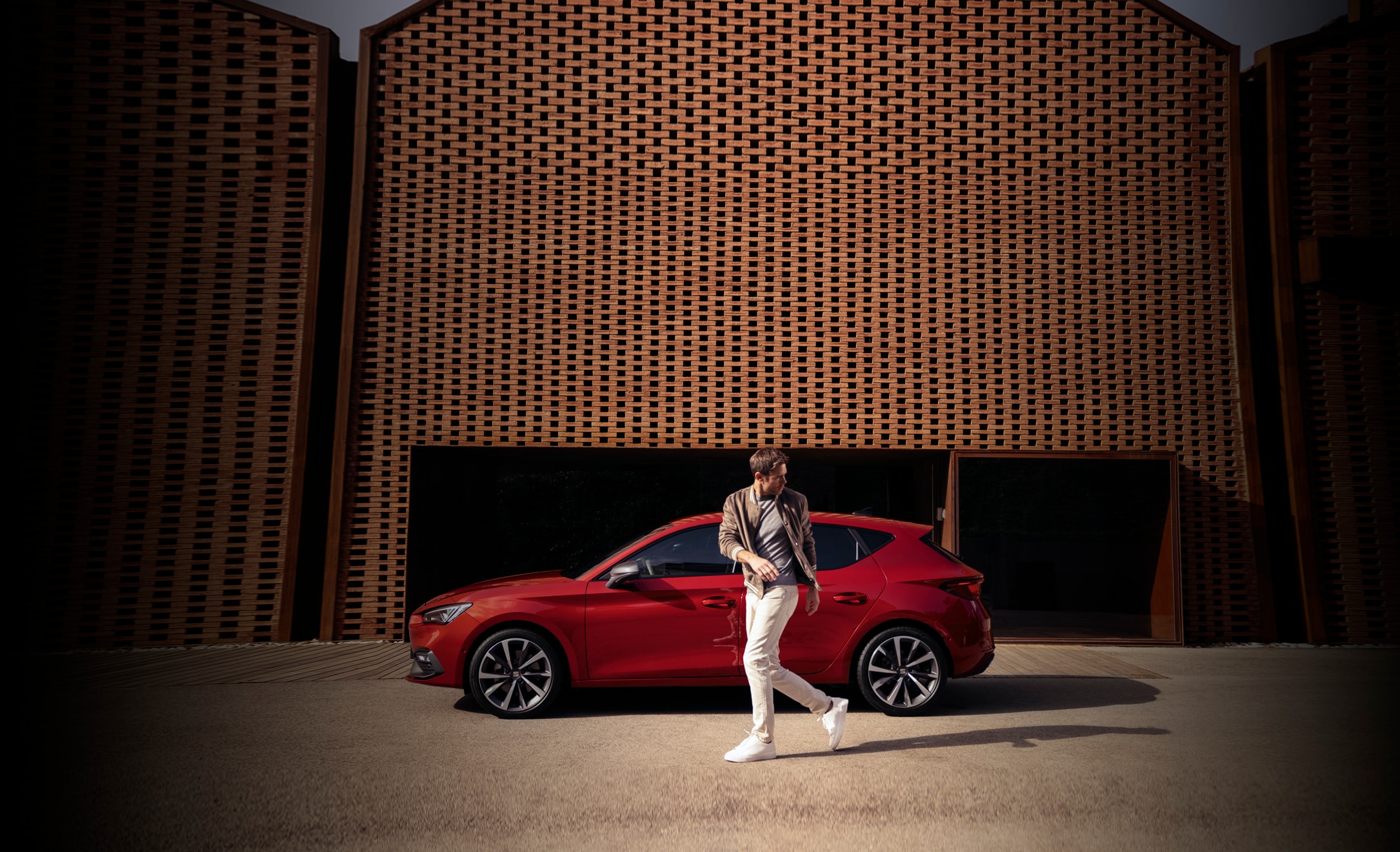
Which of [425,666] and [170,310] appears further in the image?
[170,310]

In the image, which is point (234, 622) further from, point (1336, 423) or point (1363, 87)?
point (1363, 87)

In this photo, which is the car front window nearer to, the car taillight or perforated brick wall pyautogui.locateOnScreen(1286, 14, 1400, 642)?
the car taillight

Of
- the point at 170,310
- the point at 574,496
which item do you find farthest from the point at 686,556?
the point at 574,496

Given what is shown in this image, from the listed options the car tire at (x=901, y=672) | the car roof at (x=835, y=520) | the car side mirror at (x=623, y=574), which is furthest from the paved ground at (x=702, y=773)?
the car roof at (x=835, y=520)

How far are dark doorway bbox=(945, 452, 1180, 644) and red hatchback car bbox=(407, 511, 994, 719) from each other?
4.09m

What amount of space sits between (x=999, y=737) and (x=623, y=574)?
2.70 m

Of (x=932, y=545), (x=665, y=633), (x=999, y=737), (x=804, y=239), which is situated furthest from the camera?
(x=804, y=239)

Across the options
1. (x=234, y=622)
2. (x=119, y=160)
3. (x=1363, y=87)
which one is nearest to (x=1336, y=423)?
(x=1363, y=87)

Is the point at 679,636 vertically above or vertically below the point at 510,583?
below

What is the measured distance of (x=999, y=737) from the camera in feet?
19.8

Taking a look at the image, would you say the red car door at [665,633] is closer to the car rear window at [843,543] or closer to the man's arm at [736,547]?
the car rear window at [843,543]

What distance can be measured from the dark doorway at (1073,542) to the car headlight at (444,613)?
603 centimetres

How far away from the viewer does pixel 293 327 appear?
11.2 meters

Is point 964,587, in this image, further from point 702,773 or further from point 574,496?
point 574,496
